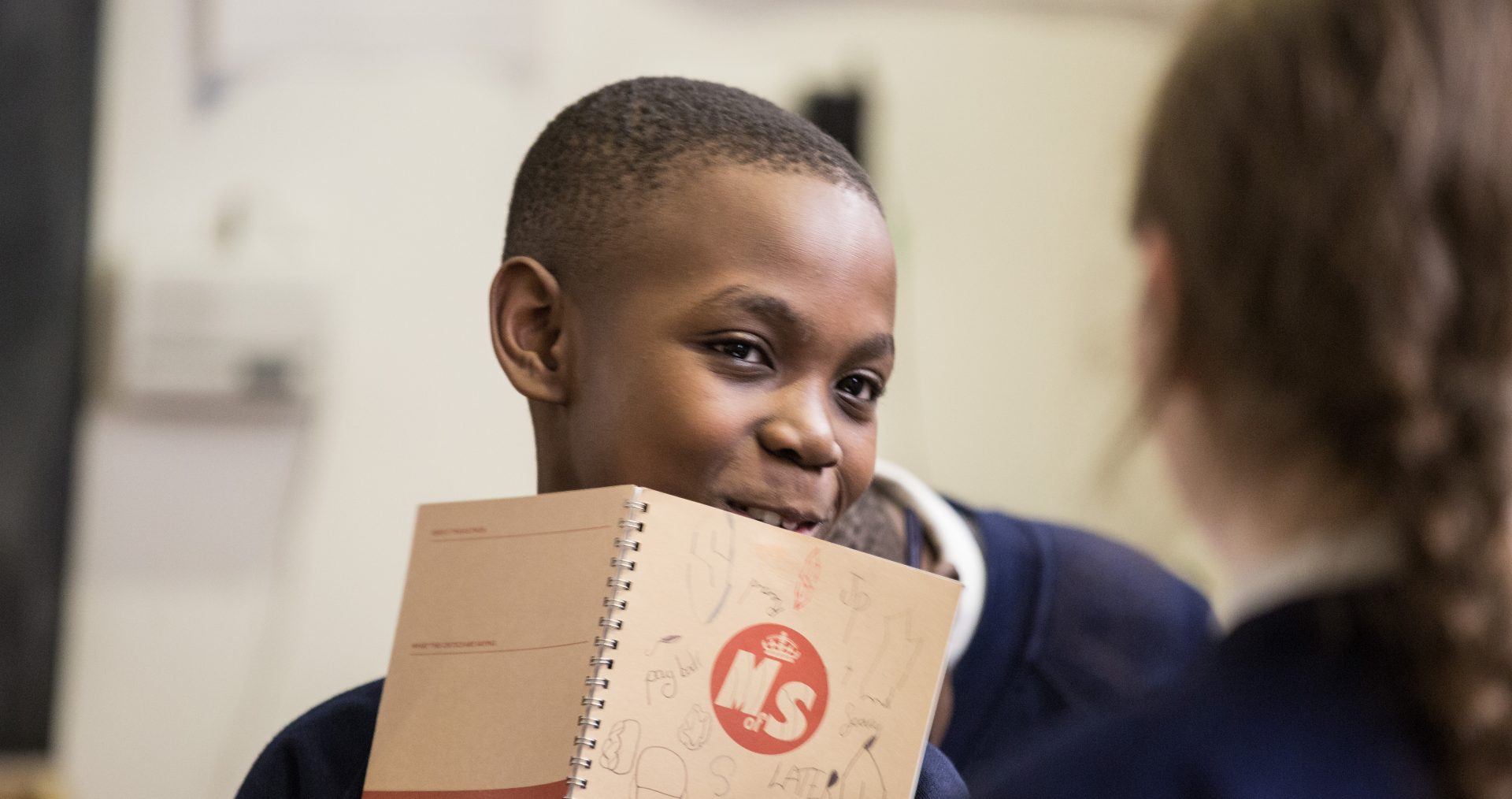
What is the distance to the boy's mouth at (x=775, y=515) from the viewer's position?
37.7 inches

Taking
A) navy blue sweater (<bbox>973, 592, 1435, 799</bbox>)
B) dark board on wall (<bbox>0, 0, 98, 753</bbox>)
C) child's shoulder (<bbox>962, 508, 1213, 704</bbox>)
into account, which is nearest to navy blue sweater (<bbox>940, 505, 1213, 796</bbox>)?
child's shoulder (<bbox>962, 508, 1213, 704</bbox>)

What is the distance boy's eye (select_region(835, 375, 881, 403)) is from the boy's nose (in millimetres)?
54

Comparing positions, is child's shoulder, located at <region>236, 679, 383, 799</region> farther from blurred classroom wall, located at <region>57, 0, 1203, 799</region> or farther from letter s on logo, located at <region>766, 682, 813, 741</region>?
blurred classroom wall, located at <region>57, 0, 1203, 799</region>

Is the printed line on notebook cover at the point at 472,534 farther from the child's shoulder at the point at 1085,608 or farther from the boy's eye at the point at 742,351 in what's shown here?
the child's shoulder at the point at 1085,608

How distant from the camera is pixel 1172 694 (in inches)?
23.2

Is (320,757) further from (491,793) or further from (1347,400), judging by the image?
(1347,400)

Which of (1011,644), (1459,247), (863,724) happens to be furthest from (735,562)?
(1011,644)

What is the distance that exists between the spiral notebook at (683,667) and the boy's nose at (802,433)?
0.34 feet

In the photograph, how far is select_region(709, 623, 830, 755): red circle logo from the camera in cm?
82

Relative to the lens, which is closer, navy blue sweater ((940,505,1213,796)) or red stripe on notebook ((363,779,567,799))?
red stripe on notebook ((363,779,567,799))

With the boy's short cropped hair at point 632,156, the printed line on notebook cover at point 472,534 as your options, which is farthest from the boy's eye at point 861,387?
the printed line on notebook cover at point 472,534

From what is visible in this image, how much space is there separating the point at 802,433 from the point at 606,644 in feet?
0.69

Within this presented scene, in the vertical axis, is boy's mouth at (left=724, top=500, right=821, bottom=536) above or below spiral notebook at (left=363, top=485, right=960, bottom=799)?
above

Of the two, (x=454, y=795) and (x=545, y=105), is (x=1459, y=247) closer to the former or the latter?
(x=454, y=795)
